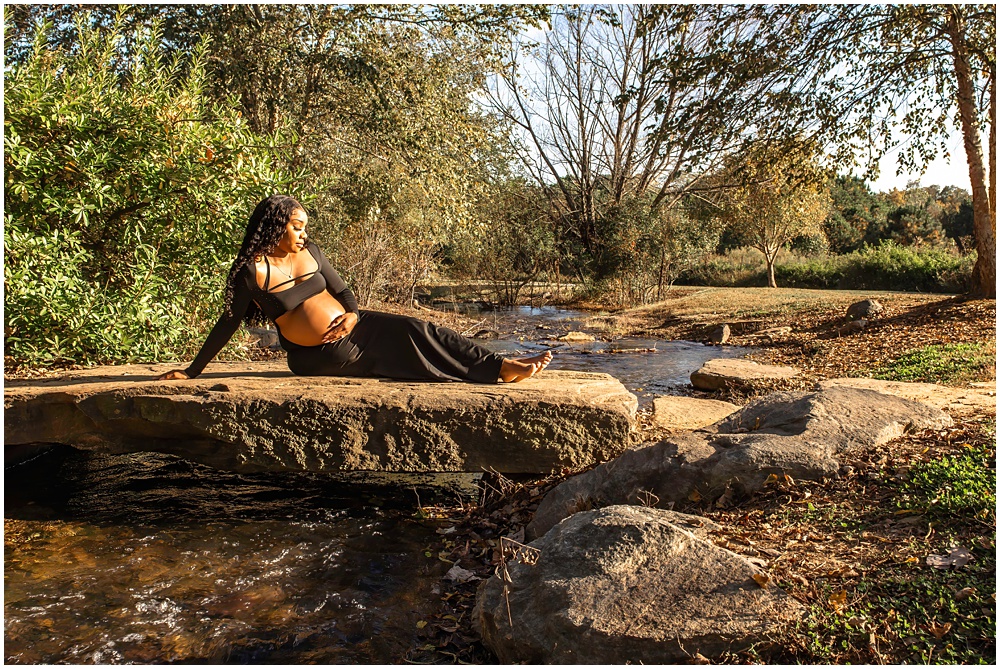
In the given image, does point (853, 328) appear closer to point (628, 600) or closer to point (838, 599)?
point (838, 599)

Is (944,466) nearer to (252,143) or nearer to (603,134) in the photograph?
(252,143)

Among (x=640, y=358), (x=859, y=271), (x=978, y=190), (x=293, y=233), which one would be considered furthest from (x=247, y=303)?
(x=859, y=271)

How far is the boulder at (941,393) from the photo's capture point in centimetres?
515

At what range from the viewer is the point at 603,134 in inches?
924

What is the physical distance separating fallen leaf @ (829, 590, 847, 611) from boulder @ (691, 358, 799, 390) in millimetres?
5614

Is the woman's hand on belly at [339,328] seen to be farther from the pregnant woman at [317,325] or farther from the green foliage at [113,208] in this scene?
the green foliage at [113,208]

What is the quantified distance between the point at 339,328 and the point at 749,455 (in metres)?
3.00

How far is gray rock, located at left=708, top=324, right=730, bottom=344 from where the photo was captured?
1339 cm

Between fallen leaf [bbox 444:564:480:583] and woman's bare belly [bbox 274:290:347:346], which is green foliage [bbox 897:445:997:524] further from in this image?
woman's bare belly [bbox 274:290:347:346]

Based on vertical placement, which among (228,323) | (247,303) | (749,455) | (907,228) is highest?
(907,228)

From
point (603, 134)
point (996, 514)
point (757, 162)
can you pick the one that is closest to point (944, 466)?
point (996, 514)

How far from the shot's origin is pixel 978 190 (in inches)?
450

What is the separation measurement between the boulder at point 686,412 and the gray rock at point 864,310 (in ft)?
23.0

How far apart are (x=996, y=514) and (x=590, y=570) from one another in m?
1.83
